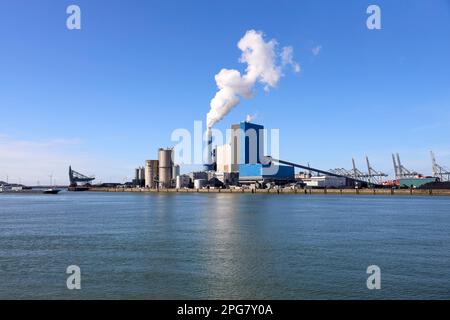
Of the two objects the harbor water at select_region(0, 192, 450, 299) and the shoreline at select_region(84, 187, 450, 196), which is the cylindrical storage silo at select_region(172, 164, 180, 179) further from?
the harbor water at select_region(0, 192, 450, 299)

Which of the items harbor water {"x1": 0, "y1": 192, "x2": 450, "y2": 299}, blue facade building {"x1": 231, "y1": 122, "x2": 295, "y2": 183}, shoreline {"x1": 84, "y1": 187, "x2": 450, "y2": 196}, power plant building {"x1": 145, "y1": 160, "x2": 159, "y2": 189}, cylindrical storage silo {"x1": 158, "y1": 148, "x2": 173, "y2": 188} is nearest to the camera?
harbor water {"x1": 0, "y1": 192, "x2": 450, "y2": 299}

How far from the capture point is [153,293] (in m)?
15.7

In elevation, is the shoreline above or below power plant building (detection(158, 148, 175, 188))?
below

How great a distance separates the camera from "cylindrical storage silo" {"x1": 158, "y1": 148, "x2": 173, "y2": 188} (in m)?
181

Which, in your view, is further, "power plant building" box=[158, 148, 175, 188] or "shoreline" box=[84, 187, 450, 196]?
"power plant building" box=[158, 148, 175, 188]

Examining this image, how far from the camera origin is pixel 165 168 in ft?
595

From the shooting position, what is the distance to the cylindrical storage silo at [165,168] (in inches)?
7126

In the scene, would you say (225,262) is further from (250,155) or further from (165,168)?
(165,168)

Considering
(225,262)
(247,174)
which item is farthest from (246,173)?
(225,262)
